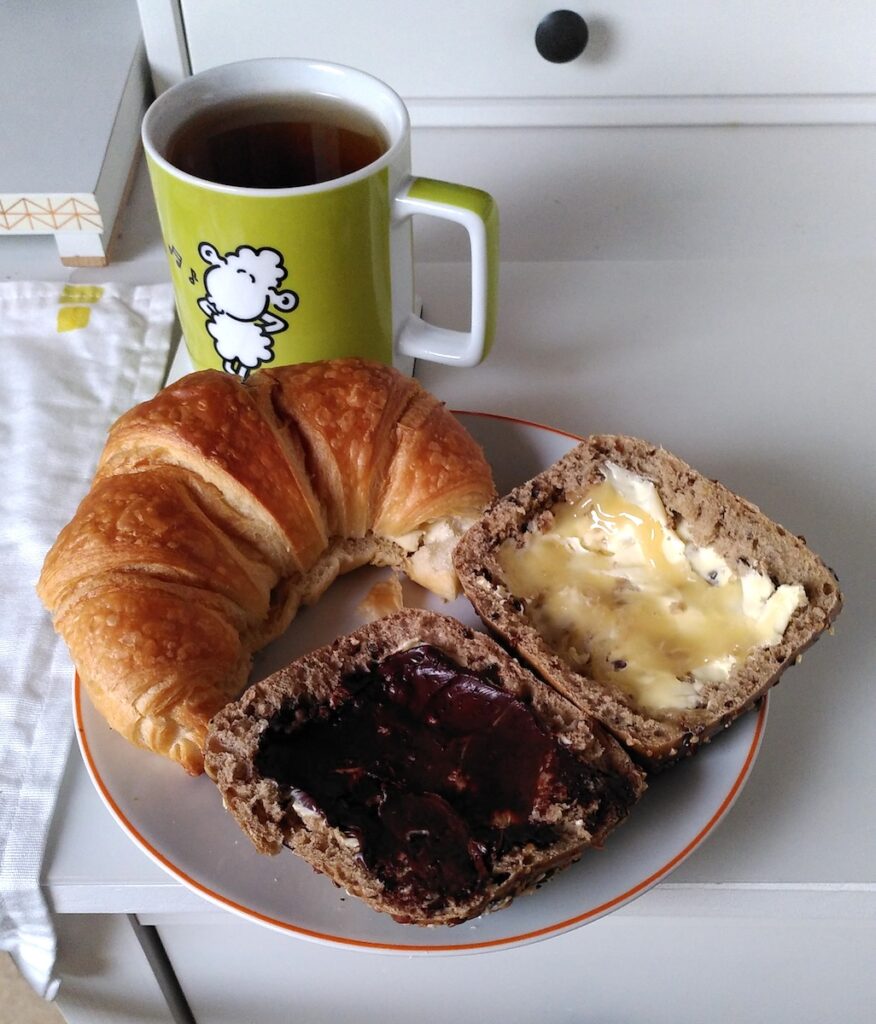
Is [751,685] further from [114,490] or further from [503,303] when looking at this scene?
[503,303]

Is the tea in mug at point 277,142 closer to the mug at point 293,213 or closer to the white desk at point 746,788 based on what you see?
the mug at point 293,213

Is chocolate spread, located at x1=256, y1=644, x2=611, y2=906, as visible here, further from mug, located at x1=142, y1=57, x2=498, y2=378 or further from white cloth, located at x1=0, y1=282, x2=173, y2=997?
mug, located at x1=142, y1=57, x2=498, y2=378

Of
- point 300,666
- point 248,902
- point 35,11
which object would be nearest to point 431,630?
point 300,666

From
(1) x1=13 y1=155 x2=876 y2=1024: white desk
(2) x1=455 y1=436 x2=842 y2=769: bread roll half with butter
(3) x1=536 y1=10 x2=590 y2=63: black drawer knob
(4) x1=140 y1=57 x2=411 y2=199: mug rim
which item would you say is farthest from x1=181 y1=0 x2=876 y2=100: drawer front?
(2) x1=455 y1=436 x2=842 y2=769: bread roll half with butter

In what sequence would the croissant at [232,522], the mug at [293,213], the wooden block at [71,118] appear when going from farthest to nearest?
the wooden block at [71,118]
the mug at [293,213]
the croissant at [232,522]

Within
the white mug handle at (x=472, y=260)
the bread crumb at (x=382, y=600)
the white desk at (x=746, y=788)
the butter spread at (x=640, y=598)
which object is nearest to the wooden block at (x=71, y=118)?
the white desk at (x=746, y=788)
